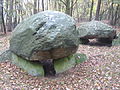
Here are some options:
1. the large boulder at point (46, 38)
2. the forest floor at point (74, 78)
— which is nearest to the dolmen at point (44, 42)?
the large boulder at point (46, 38)

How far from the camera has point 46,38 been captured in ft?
19.6

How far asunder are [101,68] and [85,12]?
27.9 meters

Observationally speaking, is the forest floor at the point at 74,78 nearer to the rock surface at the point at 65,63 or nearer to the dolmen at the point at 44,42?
the rock surface at the point at 65,63

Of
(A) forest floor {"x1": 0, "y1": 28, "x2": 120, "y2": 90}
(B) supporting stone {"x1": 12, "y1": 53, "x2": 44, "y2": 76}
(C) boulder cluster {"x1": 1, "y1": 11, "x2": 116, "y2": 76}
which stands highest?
(C) boulder cluster {"x1": 1, "y1": 11, "x2": 116, "y2": 76}

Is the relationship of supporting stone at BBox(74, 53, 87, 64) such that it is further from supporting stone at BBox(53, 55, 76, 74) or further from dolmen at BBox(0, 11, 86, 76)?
dolmen at BBox(0, 11, 86, 76)

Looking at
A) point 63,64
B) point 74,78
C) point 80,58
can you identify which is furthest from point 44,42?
point 80,58

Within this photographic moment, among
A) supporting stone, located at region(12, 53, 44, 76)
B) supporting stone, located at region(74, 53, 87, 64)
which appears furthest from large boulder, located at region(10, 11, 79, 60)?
supporting stone, located at region(74, 53, 87, 64)

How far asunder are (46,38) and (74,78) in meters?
1.96

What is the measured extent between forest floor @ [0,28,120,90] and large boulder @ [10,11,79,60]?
2.64 ft

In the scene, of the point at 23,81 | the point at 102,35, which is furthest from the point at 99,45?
the point at 23,81

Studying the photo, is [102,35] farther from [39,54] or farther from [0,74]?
[0,74]

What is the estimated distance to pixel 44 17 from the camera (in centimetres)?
659

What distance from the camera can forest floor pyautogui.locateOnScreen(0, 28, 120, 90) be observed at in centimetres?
578

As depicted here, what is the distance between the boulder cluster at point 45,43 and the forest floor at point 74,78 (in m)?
0.35
